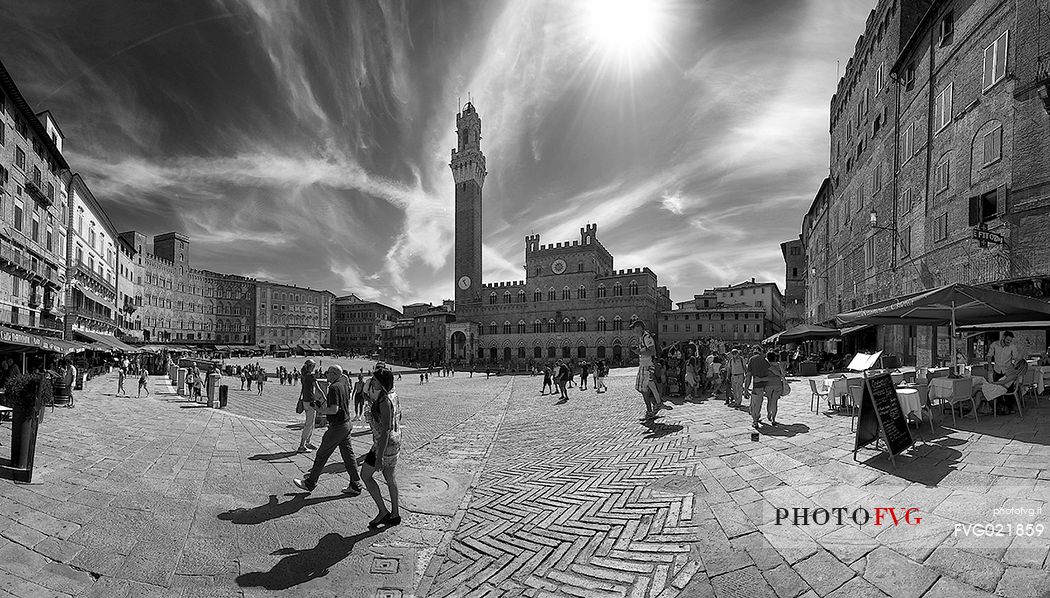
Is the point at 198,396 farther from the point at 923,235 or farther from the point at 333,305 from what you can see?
the point at 333,305

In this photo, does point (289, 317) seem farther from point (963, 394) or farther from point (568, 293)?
point (963, 394)

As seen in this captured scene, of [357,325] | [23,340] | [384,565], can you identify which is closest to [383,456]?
[384,565]

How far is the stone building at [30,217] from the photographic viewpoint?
21.9m

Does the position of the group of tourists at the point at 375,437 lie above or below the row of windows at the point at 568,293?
below

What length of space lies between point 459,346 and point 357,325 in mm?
48575

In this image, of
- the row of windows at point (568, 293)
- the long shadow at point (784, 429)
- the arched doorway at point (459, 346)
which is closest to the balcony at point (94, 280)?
the arched doorway at point (459, 346)

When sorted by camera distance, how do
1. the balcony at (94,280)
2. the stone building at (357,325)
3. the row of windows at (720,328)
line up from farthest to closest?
the stone building at (357,325) < the row of windows at (720,328) < the balcony at (94,280)

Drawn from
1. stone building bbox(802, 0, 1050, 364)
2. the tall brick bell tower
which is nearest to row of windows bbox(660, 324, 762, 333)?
the tall brick bell tower

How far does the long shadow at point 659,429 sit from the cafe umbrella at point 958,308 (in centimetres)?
432

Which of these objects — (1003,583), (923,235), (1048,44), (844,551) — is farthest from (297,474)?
(923,235)

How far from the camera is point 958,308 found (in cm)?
812

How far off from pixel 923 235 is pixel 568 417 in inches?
728

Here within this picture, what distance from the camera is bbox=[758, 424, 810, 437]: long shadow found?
7.64m

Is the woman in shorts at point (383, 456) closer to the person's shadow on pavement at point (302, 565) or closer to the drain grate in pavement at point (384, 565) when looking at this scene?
the person's shadow on pavement at point (302, 565)
